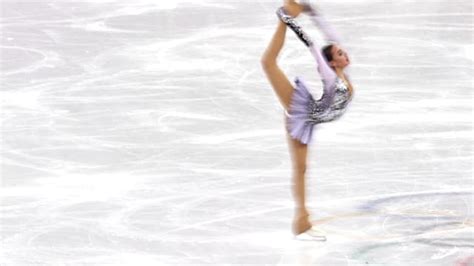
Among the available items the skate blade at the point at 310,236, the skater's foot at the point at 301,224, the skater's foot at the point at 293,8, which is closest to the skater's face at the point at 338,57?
the skater's foot at the point at 293,8

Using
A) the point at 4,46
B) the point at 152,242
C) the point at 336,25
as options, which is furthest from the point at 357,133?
the point at 4,46

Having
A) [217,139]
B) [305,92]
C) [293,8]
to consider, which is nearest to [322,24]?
[293,8]

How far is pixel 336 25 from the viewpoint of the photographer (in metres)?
10.9

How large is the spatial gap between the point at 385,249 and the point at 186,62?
13.7 feet

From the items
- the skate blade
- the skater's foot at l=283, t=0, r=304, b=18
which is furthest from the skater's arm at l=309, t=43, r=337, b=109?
the skate blade

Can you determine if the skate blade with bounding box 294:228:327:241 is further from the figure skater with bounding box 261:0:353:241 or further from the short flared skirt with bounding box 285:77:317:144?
the short flared skirt with bounding box 285:77:317:144

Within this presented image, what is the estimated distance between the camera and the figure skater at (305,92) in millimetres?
5316

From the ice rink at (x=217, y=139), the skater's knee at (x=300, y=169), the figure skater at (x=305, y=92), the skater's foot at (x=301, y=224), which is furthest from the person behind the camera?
the ice rink at (x=217, y=139)

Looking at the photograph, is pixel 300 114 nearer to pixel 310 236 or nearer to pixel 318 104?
pixel 318 104

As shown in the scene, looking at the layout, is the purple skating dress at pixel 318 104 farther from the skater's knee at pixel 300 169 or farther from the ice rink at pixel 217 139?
the ice rink at pixel 217 139

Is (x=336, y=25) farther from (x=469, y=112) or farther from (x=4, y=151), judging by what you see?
(x=4, y=151)

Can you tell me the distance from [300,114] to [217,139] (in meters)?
2.30

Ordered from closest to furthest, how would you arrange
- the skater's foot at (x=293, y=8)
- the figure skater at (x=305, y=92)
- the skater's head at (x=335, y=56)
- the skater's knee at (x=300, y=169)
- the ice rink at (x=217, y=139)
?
the skater's foot at (x=293, y=8), the figure skater at (x=305, y=92), the skater's head at (x=335, y=56), the skater's knee at (x=300, y=169), the ice rink at (x=217, y=139)

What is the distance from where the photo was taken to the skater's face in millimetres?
5426
